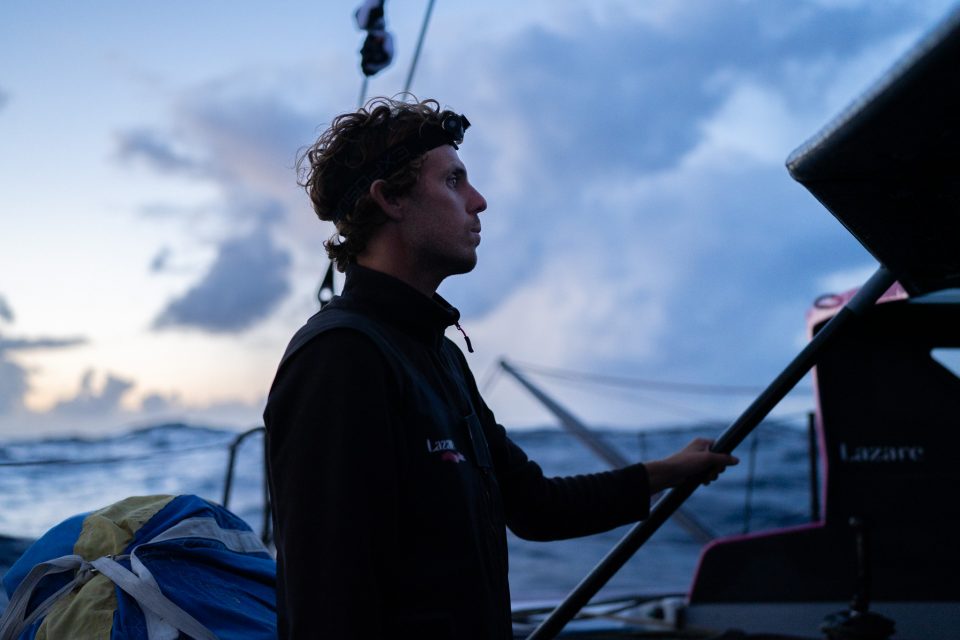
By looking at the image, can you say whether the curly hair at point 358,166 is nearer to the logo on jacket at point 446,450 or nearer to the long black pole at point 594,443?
the logo on jacket at point 446,450

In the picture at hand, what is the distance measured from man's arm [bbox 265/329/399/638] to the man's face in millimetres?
367

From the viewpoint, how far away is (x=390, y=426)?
5.40 ft

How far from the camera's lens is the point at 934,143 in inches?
71.1

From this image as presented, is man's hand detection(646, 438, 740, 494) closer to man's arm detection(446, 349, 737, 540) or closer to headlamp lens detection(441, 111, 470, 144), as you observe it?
man's arm detection(446, 349, 737, 540)

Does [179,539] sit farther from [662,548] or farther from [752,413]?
[662,548]

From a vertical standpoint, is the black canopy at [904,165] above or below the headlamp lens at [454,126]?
below

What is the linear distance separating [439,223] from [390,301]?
0.21m

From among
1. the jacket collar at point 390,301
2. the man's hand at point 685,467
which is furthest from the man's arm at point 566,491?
the jacket collar at point 390,301

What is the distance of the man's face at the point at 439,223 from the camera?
1.98m

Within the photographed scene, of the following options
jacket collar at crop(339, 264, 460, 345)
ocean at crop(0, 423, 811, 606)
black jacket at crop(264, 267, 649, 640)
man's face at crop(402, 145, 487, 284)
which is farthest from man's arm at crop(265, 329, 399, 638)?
ocean at crop(0, 423, 811, 606)

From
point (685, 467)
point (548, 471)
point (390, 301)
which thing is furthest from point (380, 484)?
point (548, 471)

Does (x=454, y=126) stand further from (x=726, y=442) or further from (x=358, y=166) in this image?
(x=726, y=442)

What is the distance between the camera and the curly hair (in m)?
2.00

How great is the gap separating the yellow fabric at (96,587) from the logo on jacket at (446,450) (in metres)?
0.84
